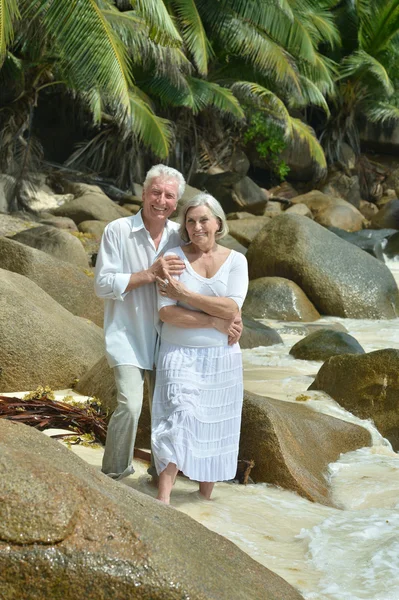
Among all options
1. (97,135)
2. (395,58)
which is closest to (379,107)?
(395,58)

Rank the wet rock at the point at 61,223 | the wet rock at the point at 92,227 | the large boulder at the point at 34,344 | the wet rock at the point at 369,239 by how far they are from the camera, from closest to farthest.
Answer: the large boulder at the point at 34,344, the wet rock at the point at 92,227, the wet rock at the point at 61,223, the wet rock at the point at 369,239

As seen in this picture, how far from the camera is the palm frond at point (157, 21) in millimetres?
10359

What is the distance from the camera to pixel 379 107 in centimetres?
2545

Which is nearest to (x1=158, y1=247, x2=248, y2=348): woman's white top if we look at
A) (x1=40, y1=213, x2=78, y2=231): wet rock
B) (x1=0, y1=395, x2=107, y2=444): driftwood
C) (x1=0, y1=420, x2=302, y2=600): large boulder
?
(x1=0, y1=395, x2=107, y2=444): driftwood

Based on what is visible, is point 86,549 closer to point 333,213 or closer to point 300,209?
point 300,209

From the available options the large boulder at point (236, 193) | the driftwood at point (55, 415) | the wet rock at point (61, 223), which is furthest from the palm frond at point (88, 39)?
the large boulder at point (236, 193)

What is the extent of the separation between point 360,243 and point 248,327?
27.1ft

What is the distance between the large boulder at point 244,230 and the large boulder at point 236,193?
3863mm

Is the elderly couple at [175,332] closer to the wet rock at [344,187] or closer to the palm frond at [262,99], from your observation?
the palm frond at [262,99]

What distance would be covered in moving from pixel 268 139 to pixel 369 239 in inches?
264

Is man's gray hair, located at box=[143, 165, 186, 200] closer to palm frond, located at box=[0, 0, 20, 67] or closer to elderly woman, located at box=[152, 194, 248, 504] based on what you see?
elderly woman, located at box=[152, 194, 248, 504]

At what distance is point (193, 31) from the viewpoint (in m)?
17.5

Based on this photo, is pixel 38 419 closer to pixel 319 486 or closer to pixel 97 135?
pixel 319 486

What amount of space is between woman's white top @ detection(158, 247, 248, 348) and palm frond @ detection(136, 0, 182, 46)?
6809 millimetres
